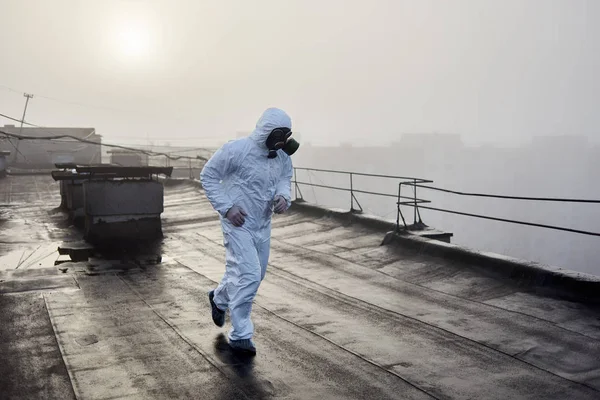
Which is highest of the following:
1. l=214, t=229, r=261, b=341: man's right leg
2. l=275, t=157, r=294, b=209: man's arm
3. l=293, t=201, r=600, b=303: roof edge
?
l=275, t=157, r=294, b=209: man's arm

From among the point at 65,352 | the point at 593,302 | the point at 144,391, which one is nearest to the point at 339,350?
the point at 144,391

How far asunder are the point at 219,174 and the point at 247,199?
0.38 metres

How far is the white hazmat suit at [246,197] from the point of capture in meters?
6.02

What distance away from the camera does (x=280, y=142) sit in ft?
20.4

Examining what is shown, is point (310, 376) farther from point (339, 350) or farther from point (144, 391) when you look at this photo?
point (144, 391)

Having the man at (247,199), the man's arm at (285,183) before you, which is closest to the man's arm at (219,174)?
the man at (247,199)

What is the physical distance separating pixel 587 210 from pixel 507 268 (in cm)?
13958

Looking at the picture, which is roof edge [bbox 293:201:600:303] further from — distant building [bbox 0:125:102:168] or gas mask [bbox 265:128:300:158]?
distant building [bbox 0:125:102:168]

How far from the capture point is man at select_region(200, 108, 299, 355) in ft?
19.7

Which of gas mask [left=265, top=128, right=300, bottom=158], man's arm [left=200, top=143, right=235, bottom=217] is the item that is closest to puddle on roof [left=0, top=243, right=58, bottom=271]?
man's arm [left=200, top=143, right=235, bottom=217]

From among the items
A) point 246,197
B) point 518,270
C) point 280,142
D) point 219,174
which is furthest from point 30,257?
point 518,270

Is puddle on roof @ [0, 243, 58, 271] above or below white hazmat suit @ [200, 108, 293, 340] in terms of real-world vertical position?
below

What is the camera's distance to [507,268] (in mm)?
9359

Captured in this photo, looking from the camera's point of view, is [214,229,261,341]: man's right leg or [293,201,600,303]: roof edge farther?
[293,201,600,303]: roof edge
